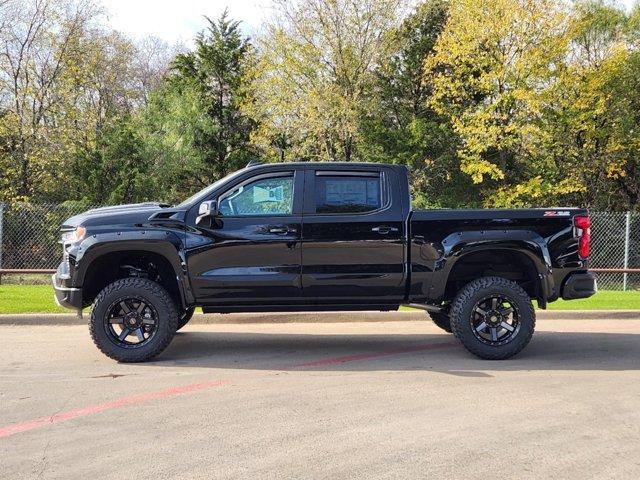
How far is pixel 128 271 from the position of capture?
267 inches

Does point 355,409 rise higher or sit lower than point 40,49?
lower

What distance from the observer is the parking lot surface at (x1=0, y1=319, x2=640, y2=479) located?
3.62 metres

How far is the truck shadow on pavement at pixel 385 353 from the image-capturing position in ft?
20.3

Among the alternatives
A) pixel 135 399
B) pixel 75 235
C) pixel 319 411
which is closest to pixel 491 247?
pixel 319 411

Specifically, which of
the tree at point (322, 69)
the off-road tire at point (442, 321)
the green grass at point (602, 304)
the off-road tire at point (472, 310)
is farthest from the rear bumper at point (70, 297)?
the tree at point (322, 69)

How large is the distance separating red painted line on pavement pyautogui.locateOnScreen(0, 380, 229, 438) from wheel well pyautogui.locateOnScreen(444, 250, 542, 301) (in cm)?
294

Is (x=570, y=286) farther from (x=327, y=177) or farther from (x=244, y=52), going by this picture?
(x=244, y=52)

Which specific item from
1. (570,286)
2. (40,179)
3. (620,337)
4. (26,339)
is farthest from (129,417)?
(40,179)

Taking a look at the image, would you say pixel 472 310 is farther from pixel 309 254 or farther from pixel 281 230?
pixel 281 230

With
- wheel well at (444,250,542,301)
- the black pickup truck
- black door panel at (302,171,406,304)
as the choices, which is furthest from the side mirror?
wheel well at (444,250,542,301)

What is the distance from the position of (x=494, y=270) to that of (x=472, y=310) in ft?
2.69

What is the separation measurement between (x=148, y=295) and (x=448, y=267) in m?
3.20

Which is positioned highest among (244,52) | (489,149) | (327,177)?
(244,52)

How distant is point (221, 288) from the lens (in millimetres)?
6285
